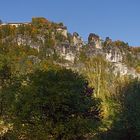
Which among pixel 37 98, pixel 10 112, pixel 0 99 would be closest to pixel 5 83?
pixel 0 99

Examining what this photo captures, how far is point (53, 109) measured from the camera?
165ft

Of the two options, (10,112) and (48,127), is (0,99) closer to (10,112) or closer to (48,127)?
(10,112)

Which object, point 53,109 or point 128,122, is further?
point 128,122

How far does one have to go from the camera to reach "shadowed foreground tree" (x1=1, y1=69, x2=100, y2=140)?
165 feet

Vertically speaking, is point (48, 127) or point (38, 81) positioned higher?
point (38, 81)

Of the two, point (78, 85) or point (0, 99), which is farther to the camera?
point (0, 99)

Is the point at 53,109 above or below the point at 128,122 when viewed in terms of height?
above

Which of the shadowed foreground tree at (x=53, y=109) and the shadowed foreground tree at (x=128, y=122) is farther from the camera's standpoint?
the shadowed foreground tree at (x=128, y=122)

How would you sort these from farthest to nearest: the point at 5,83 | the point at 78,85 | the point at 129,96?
the point at 5,83 < the point at 129,96 < the point at 78,85

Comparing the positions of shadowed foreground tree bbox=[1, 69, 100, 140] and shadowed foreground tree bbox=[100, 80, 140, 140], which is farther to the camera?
shadowed foreground tree bbox=[100, 80, 140, 140]

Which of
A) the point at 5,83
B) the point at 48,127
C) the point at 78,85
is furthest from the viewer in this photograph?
the point at 5,83

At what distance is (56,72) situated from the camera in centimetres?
5456

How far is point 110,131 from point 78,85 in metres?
13.4

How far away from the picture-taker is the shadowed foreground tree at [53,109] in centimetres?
5044
